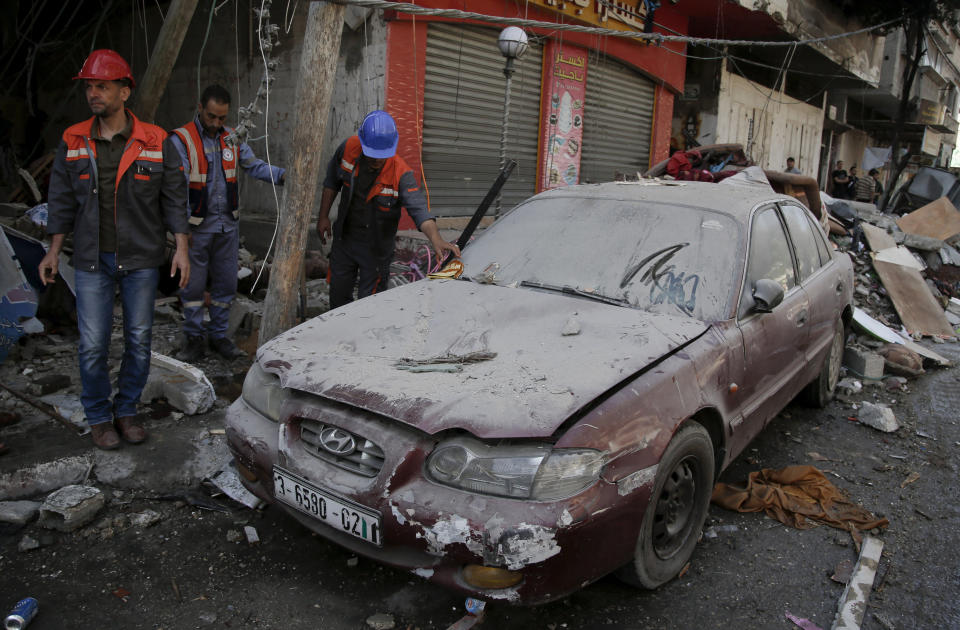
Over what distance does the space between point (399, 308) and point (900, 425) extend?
12.5 feet

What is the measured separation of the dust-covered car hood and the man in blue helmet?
132 cm

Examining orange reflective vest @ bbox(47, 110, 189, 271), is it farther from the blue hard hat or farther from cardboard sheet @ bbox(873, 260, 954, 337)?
cardboard sheet @ bbox(873, 260, 954, 337)

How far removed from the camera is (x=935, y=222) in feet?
37.2

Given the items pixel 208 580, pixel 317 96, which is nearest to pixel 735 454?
pixel 208 580

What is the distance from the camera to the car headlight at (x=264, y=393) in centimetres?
267

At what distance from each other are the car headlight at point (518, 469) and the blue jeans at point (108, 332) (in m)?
2.11

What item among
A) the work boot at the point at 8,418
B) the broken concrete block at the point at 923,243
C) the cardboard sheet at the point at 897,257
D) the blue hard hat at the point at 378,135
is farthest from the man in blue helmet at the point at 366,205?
the broken concrete block at the point at 923,243

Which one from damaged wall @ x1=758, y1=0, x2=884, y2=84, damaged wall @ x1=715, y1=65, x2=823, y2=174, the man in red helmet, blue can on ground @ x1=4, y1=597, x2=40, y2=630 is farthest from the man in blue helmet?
damaged wall @ x1=715, y1=65, x2=823, y2=174

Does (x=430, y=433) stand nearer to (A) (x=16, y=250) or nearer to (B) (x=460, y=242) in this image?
(B) (x=460, y=242)

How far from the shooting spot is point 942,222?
11.3 meters

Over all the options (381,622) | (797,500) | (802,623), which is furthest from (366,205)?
(802,623)

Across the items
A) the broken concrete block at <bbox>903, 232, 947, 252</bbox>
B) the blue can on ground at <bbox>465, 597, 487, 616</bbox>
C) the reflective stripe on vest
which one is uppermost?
the reflective stripe on vest

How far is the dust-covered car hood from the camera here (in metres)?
2.22

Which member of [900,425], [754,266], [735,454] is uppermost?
[754,266]
